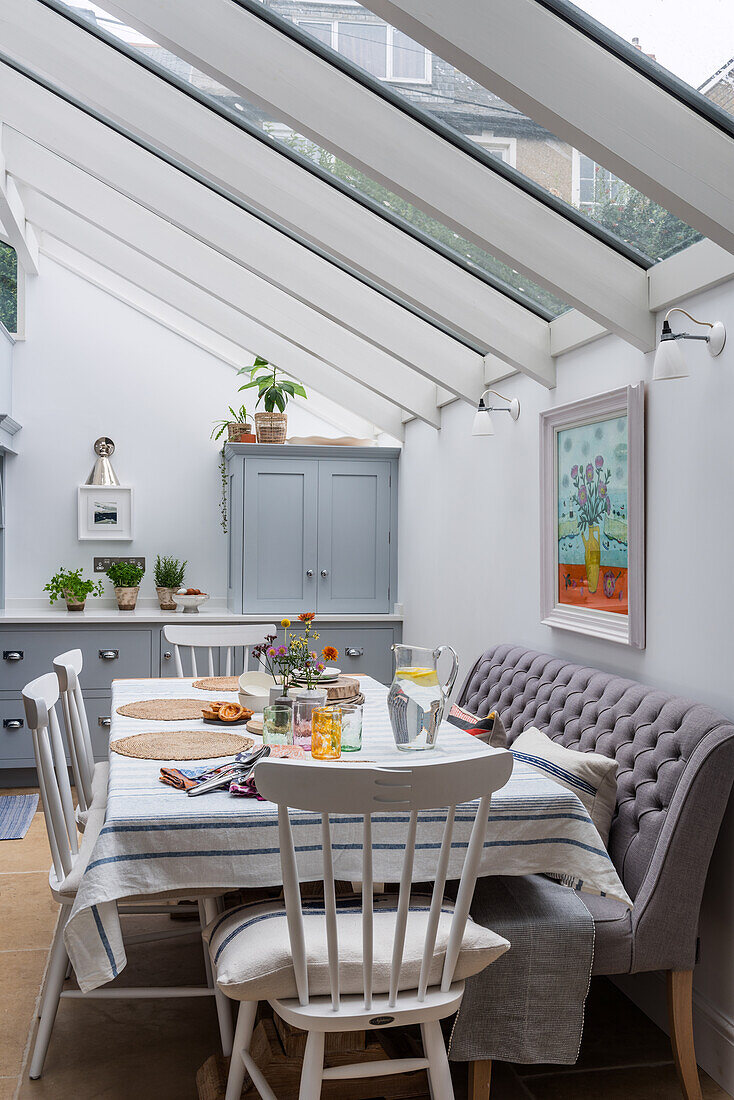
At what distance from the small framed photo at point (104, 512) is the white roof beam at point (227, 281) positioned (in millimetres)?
1819

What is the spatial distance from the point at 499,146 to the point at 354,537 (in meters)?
3.16

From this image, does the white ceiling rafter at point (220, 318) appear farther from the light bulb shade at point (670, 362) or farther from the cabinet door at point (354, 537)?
the light bulb shade at point (670, 362)

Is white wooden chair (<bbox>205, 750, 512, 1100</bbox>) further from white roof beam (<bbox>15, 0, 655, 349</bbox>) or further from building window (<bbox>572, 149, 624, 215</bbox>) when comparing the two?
building window (<bbox>572, 149, 624, 215</bbox>)

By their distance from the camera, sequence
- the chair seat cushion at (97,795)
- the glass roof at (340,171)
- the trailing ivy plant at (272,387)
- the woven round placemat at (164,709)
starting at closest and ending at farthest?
the chair seat cushion at (97,795) < the woven round placemat at (164,709) < the glass roof at (340,171) < the trailing ivy plant at (272,387)

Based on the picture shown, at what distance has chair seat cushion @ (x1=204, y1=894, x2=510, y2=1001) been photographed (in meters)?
1.69

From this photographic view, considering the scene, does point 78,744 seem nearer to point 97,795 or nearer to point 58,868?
point 97,795

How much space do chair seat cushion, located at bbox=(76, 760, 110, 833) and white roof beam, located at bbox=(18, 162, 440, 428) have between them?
247 cm

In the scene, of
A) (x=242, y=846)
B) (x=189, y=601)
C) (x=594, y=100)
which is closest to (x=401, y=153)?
(x=594, y=100)

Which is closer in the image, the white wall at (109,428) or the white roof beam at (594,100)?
the white roof beam at (594,100)

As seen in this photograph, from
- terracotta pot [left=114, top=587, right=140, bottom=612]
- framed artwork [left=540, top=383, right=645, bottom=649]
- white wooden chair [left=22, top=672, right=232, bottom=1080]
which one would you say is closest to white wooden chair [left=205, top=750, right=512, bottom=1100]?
white wooden chair [left=22, top=672, right=232, bottom=1080]

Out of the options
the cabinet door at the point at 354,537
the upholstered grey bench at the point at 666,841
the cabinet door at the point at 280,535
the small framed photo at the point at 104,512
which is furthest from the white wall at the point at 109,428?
the upholstered grey bench at the point at 666,841

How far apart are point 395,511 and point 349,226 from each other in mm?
2474

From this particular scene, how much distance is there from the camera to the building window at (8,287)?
5.85m

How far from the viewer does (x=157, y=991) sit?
2371 mm
